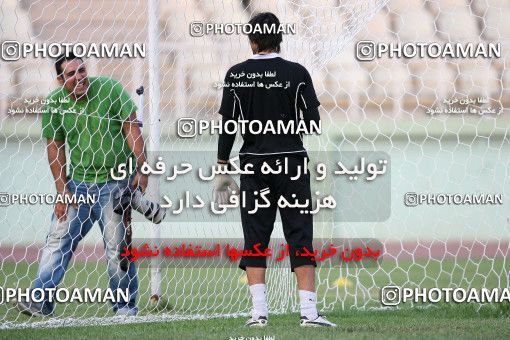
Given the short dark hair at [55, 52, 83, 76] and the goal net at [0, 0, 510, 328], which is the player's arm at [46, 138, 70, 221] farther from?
the short dark hair at [55, 52, 83, 76]

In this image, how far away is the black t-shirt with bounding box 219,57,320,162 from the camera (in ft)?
16.6

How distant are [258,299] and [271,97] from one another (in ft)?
3.07

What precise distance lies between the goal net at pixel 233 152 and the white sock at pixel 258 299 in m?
0.96

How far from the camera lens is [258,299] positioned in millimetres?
5074

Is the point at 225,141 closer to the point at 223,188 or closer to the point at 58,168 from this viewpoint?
the point at 223,188

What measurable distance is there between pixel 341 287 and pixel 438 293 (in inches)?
103

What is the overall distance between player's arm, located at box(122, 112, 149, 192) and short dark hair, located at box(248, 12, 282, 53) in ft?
3.58

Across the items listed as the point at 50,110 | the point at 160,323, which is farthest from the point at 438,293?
the point at 50,110

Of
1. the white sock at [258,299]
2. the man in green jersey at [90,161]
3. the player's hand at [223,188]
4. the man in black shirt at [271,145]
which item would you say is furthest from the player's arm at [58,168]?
the white sock at [258,299]

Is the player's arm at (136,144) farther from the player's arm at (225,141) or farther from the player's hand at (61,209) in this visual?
the player's arm at (225,141)

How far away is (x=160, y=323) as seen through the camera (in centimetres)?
563

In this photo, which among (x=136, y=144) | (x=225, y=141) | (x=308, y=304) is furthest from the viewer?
(x=136, y=144)

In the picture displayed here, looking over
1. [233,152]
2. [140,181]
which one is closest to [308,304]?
[140,181]

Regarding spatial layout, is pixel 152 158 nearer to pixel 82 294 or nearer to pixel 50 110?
pixel 50 110
